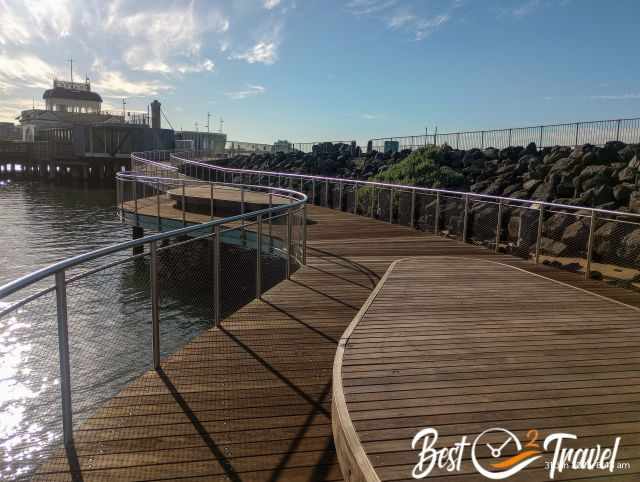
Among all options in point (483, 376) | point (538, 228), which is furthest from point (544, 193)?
point (483, 376)

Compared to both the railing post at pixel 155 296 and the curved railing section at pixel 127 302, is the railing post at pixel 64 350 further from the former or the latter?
the railing post at pixel 155 296

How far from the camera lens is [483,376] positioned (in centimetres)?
385

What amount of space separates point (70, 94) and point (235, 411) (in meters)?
109

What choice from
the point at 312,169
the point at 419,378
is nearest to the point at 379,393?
the point at 419,378

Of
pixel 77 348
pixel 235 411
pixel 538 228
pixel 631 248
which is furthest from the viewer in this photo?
pixel 631 248

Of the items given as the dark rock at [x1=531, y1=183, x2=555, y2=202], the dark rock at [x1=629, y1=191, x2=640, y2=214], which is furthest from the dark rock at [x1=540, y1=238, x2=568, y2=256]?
the dark rock at [x1=531, y1=183, x2=555, y2=202]

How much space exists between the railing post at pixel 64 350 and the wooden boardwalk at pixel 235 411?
132 mm

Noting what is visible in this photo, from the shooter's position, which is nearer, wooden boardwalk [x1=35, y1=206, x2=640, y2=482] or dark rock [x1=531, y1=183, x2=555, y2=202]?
wooden boardwalk [x1=35, y1=206, x2=640, y2=482]

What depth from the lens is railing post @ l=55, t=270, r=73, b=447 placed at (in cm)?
319

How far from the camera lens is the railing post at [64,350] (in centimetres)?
319

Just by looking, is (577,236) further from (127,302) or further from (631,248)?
(127,302)

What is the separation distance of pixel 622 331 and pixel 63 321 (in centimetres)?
504

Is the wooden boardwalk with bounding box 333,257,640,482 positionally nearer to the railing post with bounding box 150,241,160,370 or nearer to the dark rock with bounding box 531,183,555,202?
the railing post with bounding box 150,241,160,370

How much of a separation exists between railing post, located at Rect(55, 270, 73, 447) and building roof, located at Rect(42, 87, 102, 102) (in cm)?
10723
